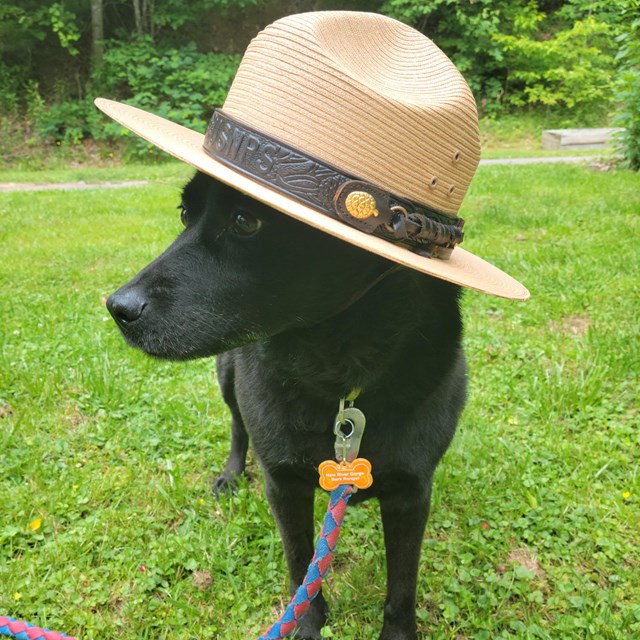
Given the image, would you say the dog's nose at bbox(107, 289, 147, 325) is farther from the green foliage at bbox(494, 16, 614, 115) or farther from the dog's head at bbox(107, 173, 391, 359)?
the green foliage at bbox(494, 16, 614, 115)

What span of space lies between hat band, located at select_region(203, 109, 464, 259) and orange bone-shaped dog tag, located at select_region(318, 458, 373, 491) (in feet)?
1.97

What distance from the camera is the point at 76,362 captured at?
3.27 meters

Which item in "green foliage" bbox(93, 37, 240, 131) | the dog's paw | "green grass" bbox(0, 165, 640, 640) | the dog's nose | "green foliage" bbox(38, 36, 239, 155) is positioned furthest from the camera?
"green foliage" bbox(93, 37, 240, 131)

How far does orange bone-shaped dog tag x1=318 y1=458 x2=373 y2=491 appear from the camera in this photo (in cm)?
156

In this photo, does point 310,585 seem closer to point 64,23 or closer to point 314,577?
point 314,577

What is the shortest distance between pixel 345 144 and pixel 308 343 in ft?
1.72

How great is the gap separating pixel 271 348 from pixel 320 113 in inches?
25.7

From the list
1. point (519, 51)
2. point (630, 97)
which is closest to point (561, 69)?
point (519, 51)

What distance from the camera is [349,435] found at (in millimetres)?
1573

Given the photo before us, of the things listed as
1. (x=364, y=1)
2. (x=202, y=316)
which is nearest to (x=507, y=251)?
(x=202, y=316)

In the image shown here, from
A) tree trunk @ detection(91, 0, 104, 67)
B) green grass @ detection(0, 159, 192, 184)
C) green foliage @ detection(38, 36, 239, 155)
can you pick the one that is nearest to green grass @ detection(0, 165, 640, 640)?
green grass @ detection(0, 159, 192, 184)

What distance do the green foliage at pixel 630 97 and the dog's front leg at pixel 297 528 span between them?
6.89 metres

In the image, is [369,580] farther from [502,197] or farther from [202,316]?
[502,197]

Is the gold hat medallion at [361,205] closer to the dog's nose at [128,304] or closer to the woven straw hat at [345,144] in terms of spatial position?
the woven straw hat at [345,144]
